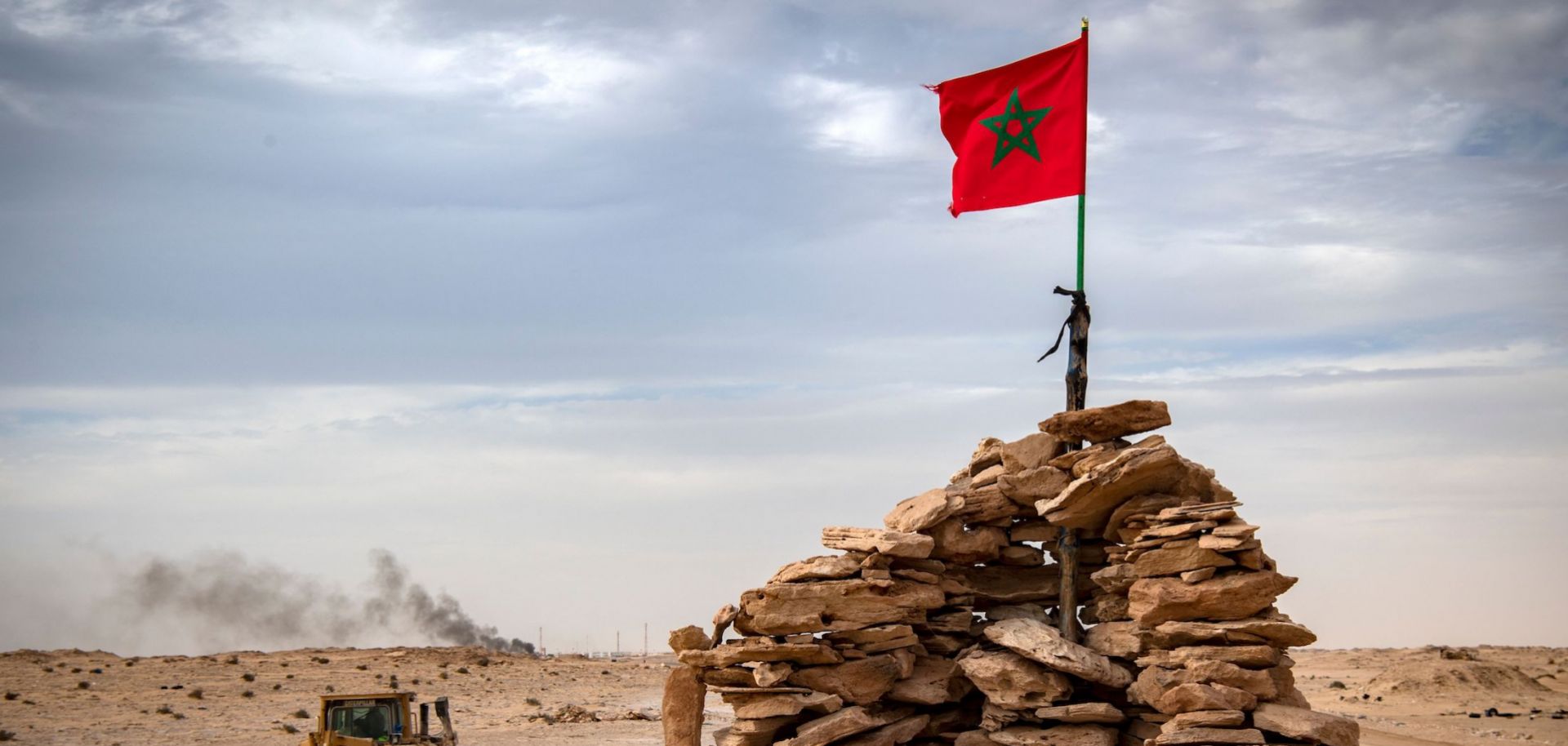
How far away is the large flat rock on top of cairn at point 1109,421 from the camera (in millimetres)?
21969

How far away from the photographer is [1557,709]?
154 feet

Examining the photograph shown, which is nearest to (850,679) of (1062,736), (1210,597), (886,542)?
(886,542)

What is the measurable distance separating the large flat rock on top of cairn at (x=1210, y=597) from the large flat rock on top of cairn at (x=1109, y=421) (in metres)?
2.70

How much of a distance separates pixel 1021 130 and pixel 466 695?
39445 millimetres

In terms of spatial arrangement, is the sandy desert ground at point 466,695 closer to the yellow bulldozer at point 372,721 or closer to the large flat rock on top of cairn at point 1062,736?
the yellow bulldozer at point 372,721

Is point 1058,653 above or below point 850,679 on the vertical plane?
above

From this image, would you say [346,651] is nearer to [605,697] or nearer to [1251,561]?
[605,697]

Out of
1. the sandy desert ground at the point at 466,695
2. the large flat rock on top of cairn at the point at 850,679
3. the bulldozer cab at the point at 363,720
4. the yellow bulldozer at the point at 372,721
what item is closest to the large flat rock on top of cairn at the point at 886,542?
the large flat rock on top of cairn at the point at 850,679

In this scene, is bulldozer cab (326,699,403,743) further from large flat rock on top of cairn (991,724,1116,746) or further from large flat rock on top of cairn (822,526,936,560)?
large flat rock on top of cairn (991,724,1116,746)

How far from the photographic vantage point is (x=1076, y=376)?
22922 millimetres

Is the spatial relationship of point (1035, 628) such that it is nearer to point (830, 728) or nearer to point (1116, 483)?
point (1116, 483)

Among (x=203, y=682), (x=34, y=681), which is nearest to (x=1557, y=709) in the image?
(x=203, y=682)

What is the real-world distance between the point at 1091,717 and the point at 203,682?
43.9 meters

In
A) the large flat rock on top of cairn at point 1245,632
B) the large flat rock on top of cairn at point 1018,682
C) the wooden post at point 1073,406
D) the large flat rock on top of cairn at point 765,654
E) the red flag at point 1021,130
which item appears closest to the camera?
the large flat rock on top of cairn at point 1245,632
